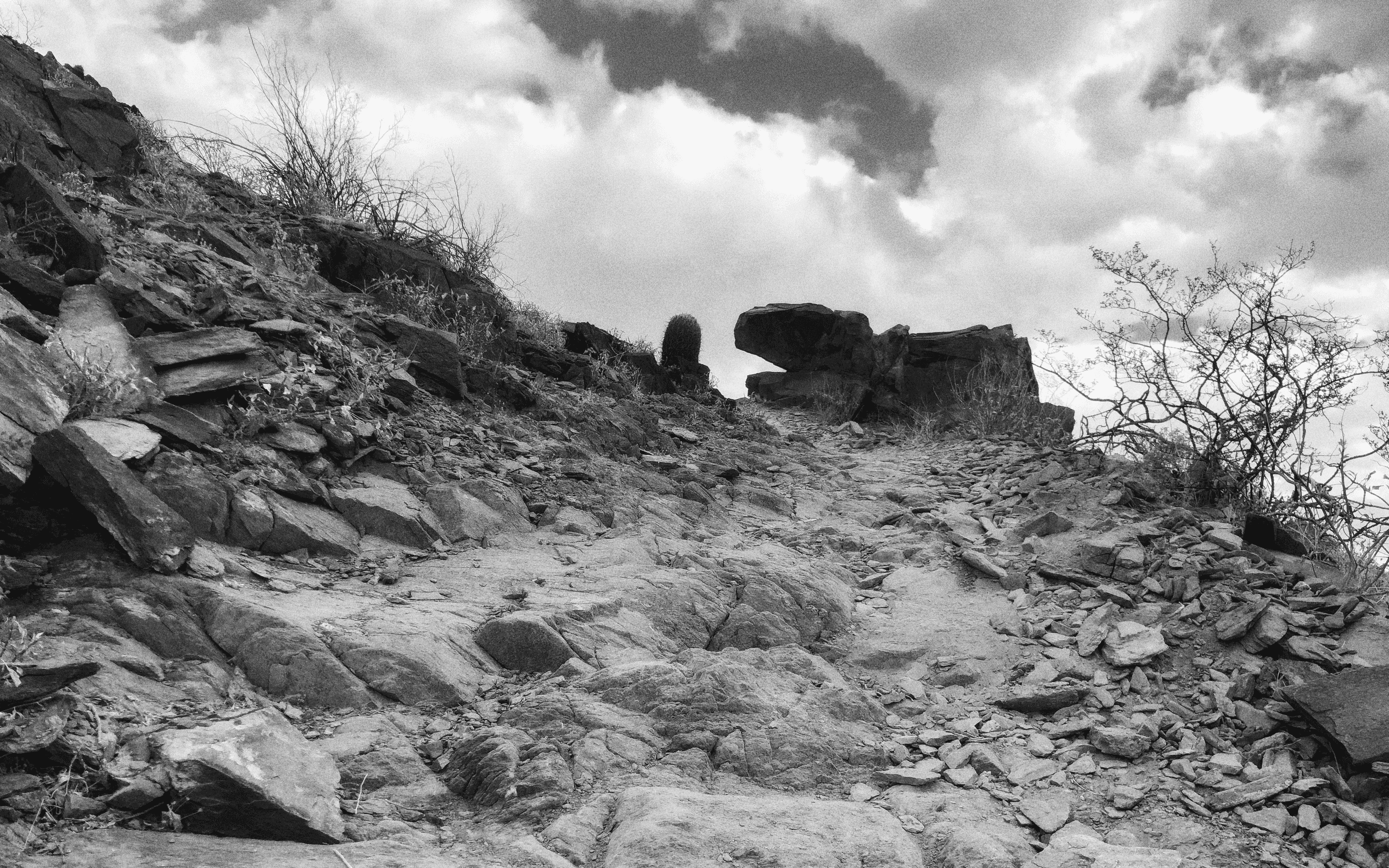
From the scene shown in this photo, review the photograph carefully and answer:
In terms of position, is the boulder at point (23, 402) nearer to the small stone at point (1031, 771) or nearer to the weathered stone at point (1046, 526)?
the small stone at point (1031, 771)

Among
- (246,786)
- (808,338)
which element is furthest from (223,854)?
(808,338)

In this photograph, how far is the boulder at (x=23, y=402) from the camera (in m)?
3.85

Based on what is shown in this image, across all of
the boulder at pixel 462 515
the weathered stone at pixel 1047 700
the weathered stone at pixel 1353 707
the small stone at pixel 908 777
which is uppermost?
the boulder at pixel 462 515

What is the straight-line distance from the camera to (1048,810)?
139 inches

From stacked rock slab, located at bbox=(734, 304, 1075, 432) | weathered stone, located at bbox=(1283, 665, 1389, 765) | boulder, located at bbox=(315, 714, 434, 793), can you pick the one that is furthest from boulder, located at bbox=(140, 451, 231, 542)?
stacked rock slab, located at bbox=(734, 304, 1075, 432)

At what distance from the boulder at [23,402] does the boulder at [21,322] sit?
148 millimetres

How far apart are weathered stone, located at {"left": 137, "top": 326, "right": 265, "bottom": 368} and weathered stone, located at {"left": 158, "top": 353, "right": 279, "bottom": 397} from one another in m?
0.04

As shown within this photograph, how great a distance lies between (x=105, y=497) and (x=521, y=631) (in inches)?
77.9

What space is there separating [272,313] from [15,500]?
373 centimetres

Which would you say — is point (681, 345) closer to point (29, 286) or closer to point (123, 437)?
point (29, 286)

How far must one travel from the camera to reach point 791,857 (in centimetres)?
281

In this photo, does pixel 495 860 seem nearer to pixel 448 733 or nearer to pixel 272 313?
pixel 448 733

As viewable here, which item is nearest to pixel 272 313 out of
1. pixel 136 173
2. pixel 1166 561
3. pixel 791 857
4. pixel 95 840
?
pixel 136 173

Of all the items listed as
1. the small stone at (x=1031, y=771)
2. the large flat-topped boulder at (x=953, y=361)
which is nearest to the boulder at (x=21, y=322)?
the small stone at (x=1031, y=771)
